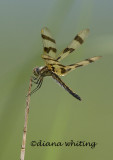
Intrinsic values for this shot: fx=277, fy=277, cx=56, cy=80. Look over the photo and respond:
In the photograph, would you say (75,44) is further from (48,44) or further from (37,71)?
(37,71)

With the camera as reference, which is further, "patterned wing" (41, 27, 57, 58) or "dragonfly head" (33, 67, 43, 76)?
"patterned wing" (41, 27, 57, 58)

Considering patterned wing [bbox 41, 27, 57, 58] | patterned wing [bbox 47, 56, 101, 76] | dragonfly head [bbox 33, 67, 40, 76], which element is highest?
patterned wing [bbox 41, 27, 57, 58]

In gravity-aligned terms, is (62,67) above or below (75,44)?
below

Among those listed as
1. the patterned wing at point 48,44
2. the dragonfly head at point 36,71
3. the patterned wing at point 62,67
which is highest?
the patterned wing at point 48,44

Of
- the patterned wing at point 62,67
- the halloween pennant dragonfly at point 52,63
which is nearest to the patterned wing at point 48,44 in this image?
the halloween pennant dragonfly at point 52,63

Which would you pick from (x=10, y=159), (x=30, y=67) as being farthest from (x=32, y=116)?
(x=30, y=67)

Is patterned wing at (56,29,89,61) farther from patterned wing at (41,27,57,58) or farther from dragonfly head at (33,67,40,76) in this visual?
dragonfly head at (33,67,40,76)

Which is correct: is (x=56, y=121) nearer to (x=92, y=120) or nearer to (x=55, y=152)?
(x=55, y=152)

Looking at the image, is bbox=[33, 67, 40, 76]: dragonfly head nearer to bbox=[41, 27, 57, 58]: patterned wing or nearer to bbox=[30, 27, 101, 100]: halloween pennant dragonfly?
bbox=[30, 27, 101, 100]: halloween pennant dragonfly

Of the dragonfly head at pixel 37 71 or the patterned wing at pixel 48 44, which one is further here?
the patterned wing at pixel 48 44

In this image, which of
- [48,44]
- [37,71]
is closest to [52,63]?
[37,71]

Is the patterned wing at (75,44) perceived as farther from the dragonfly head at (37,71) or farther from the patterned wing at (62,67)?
the dragonfly head at (37,71)

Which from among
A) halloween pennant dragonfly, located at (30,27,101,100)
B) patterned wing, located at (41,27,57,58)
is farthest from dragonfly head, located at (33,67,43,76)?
patterned wing, located at (41,27,57,58)

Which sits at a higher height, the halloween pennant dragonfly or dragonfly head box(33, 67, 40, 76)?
the halloween pennant dragonfly
